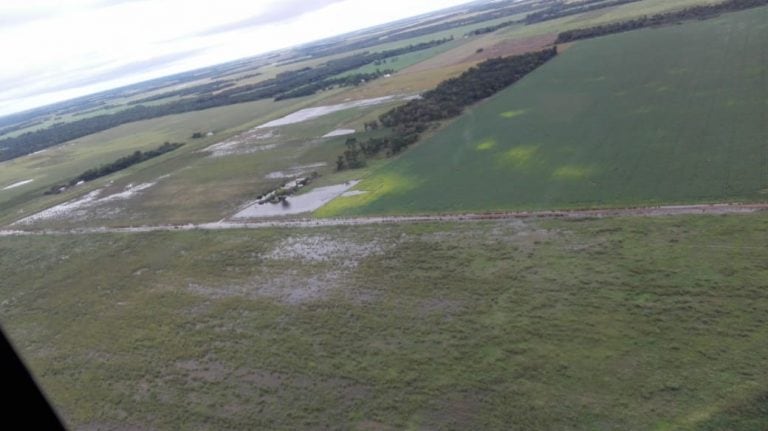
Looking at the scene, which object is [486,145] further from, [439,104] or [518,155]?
[439,104]

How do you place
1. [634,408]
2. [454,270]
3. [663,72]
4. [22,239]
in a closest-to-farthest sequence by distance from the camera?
[634,408]
[454,270]
[22,239]
[663,72]

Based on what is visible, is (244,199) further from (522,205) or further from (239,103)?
(239,103)

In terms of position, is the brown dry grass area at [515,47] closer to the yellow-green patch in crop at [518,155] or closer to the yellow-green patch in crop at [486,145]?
the yellow-green patch in crop at [486,145]

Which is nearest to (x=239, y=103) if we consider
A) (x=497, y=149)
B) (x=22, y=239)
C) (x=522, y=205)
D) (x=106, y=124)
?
(x=106, y=124)

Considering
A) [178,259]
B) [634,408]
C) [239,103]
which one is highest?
[239,103]

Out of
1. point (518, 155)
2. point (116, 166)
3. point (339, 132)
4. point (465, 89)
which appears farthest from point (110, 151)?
point (518, 155)

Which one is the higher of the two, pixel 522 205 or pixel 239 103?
pixel 239 103

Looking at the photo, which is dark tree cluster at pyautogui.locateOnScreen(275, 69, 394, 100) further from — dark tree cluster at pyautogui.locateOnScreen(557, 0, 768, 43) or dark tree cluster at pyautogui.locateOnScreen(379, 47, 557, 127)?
dark tree cluster at pyautogui.locateOnScreen(557, 0, 768, 43)

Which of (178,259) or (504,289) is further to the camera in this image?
(178,259)
